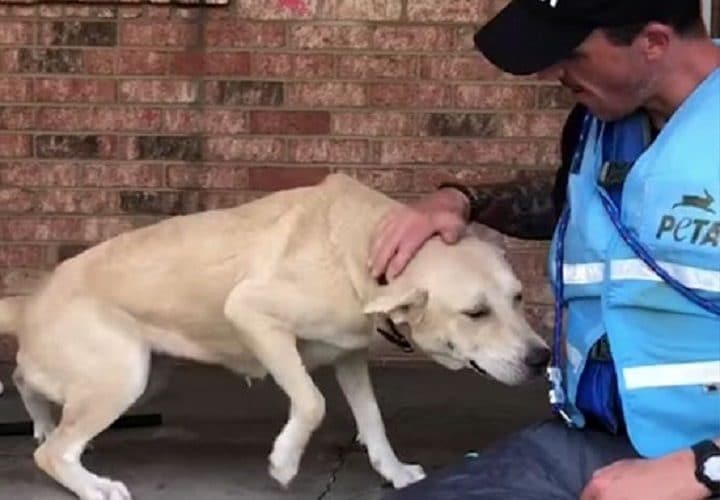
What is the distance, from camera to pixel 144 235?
16.5 feet

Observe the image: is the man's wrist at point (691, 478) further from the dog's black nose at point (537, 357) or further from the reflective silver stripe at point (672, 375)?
the dog's black nose at point (537, 357)

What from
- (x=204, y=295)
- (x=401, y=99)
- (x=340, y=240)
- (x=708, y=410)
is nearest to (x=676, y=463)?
(x=708, y=410)

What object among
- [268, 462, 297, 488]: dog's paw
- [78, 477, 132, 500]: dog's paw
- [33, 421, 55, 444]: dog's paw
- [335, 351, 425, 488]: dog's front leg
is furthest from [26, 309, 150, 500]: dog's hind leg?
[335, 351, 425, 488]: dog's front leg

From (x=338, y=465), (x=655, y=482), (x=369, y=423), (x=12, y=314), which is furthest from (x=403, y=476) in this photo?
(x=655, y=482)

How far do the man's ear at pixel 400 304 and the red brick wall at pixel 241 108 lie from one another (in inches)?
99.4

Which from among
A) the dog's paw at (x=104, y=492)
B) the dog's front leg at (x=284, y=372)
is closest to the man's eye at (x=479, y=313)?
the dog's front leg at (x=284, y=372)

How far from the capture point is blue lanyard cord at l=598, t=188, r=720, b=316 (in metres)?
3.17

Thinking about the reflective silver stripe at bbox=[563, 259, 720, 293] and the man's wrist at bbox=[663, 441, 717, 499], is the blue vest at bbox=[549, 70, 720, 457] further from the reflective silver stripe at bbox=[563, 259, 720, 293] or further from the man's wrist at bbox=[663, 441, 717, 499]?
the man's wrist at bbox=[663, 441, 717, 499]

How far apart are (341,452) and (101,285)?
1.07 metres

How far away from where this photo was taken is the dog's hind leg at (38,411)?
5.21m

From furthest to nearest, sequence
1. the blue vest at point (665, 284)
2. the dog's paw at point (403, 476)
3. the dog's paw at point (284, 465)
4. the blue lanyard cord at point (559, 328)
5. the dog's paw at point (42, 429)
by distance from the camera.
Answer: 1. the dog's paw at point (42, 429)
2. the dog's paw at point (403, 476)
3. the dog's paw at point (284, 465)
4. the blue lanyard cord at point (559, 328)
5. the blue vest at point (665, 284)

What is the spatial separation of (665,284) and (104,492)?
226cm

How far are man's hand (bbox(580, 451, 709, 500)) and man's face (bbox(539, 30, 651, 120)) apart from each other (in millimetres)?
753

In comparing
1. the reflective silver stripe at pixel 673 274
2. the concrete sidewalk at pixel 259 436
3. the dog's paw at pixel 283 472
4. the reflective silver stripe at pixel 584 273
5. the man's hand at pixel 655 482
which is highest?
the reflective silver stripe at pixel 673 274
